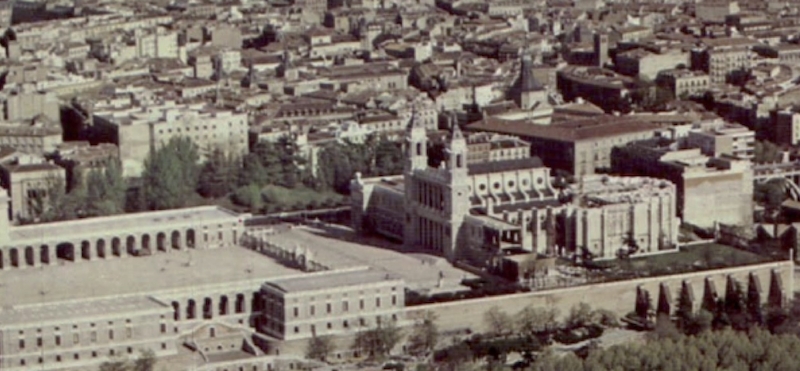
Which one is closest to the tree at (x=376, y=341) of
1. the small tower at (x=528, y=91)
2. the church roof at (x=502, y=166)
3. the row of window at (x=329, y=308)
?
the row of window at (x=329, y=308)

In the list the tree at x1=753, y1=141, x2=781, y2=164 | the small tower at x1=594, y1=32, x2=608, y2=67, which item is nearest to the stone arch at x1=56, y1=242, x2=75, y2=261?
the tree at x1=753, y1=141, x2=781, y2=164

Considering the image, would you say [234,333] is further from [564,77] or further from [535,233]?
[564,77]

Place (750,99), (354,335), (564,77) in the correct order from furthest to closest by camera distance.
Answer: (564,77), (750,99), (354,335)

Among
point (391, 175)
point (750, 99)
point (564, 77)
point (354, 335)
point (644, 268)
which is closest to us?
point (354, 335)

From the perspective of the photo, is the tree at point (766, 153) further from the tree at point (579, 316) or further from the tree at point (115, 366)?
the tree at point (115, 366)

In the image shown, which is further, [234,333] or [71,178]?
[71,178]

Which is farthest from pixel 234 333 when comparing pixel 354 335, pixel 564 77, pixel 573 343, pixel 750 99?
pixel 564 77

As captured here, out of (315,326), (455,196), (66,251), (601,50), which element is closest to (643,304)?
(455,196)

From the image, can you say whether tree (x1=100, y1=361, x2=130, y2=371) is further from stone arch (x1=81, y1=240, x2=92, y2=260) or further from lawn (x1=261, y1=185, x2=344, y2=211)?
lawn (x1=261, y1=185, x2=344, y2=211)
